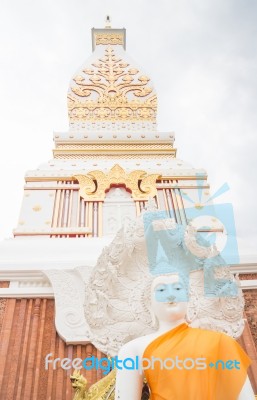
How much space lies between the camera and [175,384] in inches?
81.9

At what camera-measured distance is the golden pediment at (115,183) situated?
234 inches

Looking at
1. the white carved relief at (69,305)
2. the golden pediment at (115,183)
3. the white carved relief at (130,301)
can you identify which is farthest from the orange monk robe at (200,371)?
the golden pediment at (115,183)

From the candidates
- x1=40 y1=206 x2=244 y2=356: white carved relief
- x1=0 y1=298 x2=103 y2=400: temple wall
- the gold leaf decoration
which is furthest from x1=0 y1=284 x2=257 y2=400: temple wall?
the gold leaf decoration

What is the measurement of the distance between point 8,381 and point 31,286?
0.87m

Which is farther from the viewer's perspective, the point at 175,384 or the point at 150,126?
the point at 150,126

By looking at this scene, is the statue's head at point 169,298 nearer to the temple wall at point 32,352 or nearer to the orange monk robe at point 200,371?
the orange monk robe at point 200,371

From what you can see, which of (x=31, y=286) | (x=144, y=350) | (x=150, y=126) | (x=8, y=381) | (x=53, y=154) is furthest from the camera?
(x=150, y=126)

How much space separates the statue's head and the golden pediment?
137 inches

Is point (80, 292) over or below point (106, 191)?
below

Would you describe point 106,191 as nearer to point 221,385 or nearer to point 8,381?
point 8,381

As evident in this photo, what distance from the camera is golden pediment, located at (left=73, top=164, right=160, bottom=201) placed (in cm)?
593

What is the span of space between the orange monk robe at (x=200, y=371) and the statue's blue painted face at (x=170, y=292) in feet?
0.73

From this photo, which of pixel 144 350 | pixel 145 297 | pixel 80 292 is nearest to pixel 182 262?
pixel 145 297

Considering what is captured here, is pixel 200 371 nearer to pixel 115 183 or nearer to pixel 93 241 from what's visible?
pixel 93 241
